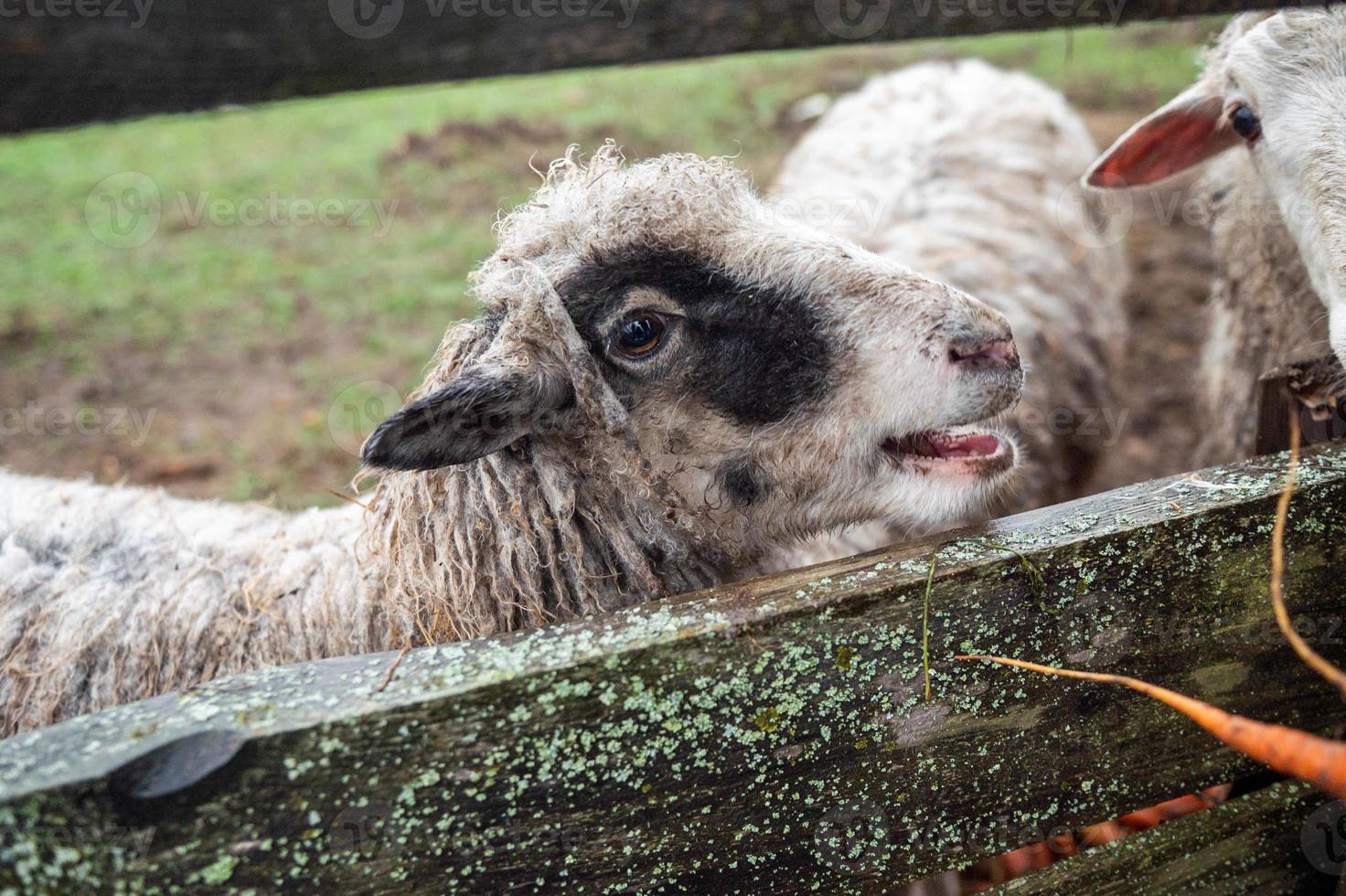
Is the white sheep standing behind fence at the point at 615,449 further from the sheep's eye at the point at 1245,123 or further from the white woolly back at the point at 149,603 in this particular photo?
the sheep's eye at the point at 1245,123

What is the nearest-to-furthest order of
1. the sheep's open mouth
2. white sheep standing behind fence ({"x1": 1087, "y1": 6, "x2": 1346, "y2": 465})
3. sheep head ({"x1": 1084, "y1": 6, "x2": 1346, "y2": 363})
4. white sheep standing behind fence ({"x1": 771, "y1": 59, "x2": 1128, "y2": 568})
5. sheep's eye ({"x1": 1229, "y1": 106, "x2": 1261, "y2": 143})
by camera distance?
1. the sheep's open mouth
2. sheep head ({"x1": 1084, "y1": 6, "x2": 1346, "y2": 363})
3. white sheep standing behind fence ({"x1": 1087, "y1": 6, "x2": 1346, "y2": 465})
4. sheep's eye ({"x1": 1229, "y1": 106, "x2": 1261, "y2": 143})
5. white sheep standing behind fence ({"x1": 771, "y1": 59, "x2": 1128, "y2": 568})

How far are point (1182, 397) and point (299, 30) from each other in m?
5.59

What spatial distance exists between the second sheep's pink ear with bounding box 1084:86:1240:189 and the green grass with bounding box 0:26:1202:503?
2295 mm

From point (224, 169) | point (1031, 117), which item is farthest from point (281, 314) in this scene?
point (1031, 117)

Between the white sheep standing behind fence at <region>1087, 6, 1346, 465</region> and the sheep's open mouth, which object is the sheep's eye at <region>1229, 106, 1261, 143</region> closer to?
the white sheep standing behind fence at <region>1087, 6, 1346, 465</region>

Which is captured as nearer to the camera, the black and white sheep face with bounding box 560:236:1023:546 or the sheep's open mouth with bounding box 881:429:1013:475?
the black and white sheep face with bounding box 560:236:1023:546

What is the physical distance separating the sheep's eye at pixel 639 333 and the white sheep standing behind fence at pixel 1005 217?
1.31 meters

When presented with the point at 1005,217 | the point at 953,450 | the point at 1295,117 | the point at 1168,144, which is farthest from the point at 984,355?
the point at 1005,217

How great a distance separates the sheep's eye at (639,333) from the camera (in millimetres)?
2201

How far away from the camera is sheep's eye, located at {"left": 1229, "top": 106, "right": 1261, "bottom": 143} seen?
9.52 feet

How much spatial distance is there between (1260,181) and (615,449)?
2.43 meters

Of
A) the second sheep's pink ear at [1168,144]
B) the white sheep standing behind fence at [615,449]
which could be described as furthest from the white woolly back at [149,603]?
the second sheep's pink ear at [1168,144]

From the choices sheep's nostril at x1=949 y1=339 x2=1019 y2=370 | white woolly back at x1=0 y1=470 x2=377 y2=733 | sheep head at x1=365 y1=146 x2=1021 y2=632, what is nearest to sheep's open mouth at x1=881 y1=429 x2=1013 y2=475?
sheep head at x1=365 y1=146 x2=1021 y2=632

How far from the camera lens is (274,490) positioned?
16.6ft
